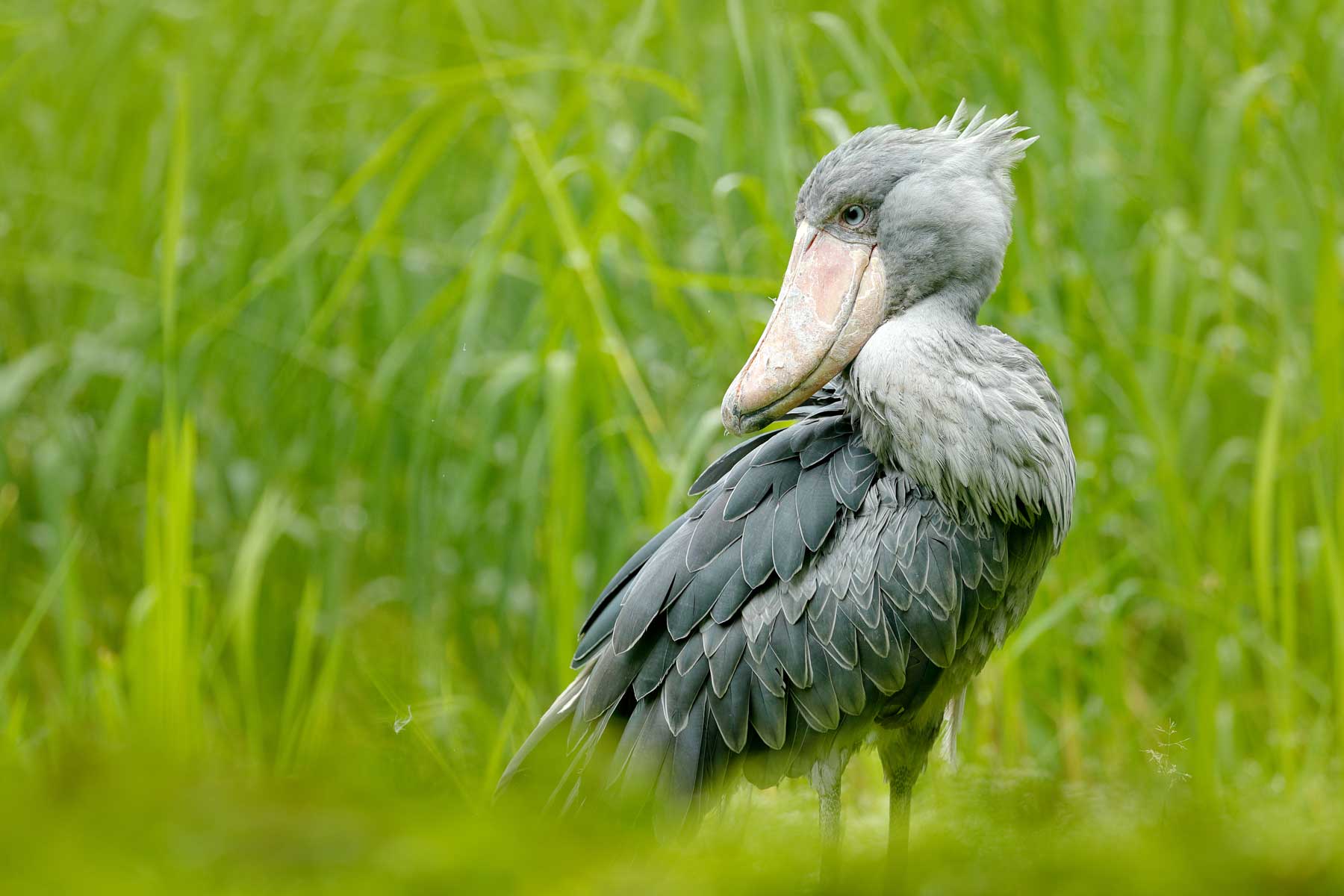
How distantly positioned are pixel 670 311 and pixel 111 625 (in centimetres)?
186

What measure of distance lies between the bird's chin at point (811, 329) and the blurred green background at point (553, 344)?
2.29 ft

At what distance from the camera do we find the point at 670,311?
11.5 ft

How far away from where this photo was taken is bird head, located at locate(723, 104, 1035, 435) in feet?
Answer: 6.59

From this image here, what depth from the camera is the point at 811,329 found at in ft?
6.69

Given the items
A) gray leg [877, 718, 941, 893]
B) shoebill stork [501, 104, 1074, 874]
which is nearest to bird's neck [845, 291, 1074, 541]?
shoebill stork [501, 104, 1074, 874]

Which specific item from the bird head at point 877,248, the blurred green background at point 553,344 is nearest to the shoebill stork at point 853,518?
the bird head at point 877,248

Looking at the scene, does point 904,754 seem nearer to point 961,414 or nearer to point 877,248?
point 961,414

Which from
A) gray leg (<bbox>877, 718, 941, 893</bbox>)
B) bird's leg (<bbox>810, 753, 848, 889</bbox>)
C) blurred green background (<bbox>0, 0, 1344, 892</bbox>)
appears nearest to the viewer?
bird's leg (<bbox>810, 753, 848, 889</bbox>)

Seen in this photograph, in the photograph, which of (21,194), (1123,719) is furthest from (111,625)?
(1123,719)

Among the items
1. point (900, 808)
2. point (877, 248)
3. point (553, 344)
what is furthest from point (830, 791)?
point (553, 344)

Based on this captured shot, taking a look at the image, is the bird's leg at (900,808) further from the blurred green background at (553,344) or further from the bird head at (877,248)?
the bird head at (877,248)

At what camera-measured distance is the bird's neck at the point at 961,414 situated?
1.93m

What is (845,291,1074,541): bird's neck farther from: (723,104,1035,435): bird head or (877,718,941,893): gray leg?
(877,718,941,893): gray leg

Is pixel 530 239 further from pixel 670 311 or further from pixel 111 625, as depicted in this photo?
pixel 111 625
